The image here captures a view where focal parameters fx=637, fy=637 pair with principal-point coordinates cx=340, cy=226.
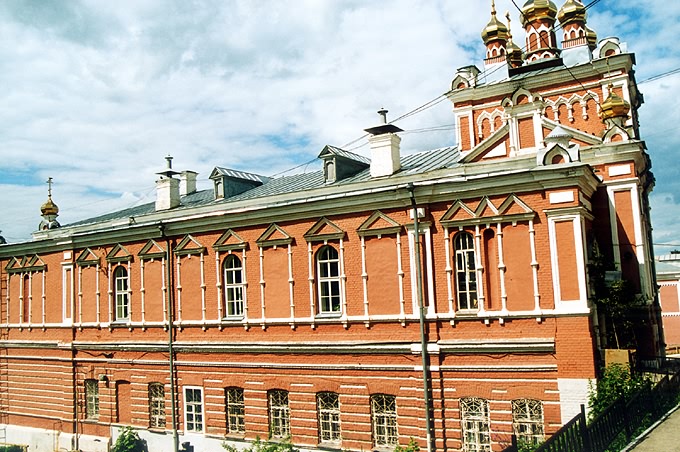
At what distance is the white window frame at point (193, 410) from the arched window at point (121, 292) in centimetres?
416

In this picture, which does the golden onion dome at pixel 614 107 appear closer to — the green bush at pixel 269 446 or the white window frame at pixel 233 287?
the white window frame at pixel 233 287

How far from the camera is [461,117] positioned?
23.3 meters

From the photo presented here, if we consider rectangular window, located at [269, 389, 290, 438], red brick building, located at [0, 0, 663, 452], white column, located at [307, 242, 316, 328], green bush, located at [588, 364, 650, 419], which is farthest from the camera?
rectangular window, located at [269, 389, 290, 438]

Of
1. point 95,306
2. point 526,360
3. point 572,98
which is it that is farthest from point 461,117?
point 95,306

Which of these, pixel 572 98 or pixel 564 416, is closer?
pixel 564 416

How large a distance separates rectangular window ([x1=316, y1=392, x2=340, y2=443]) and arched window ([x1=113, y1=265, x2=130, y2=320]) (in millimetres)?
8824

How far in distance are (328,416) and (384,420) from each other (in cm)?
180

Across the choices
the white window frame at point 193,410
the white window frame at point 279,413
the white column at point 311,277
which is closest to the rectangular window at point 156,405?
the white window frame at point 193,410

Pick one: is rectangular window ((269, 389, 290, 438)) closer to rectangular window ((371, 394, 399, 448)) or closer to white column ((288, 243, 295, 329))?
white column ((288, 243, 295, 329))

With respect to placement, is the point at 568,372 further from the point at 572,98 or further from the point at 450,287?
the point at 572,98

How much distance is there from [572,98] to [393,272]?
30.4ft

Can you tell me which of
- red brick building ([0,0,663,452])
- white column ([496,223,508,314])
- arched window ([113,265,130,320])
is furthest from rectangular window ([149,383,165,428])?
white column ([496,223,508,314])

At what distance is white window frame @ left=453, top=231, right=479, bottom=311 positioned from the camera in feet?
54.7

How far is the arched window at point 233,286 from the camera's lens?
2066 cm
